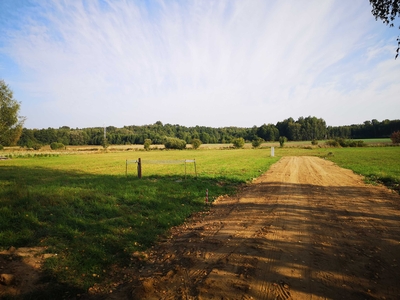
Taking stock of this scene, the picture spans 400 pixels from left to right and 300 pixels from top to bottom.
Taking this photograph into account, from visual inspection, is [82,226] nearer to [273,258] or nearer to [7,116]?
[273,258]

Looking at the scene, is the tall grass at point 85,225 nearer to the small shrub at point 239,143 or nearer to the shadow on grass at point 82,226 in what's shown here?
the shadow on grass at point 82,226

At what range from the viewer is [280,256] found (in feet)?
17.4

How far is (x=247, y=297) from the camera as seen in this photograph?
12.6ft

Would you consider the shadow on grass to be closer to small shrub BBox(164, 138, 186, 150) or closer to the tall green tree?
the tall green tree

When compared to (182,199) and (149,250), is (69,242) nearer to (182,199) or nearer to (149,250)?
(149,250)

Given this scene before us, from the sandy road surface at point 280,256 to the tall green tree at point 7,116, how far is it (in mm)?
53507

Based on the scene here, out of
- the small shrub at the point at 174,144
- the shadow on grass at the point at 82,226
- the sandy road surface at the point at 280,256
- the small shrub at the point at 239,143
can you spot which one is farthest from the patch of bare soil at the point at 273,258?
the small shrub at the point at 174,144

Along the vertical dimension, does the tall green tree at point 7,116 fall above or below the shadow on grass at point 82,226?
above

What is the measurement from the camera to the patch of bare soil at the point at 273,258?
4.09 metres

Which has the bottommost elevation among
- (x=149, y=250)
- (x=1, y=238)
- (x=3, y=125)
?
(x=149, y=250)

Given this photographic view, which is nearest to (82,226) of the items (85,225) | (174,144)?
(85,225)

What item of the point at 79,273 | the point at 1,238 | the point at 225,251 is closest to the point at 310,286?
the point at 225,251

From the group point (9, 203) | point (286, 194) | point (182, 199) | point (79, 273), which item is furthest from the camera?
point (286, 194)

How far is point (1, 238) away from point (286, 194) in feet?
37.5
